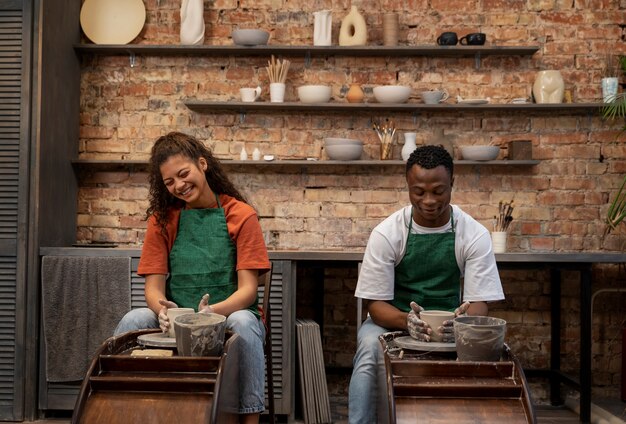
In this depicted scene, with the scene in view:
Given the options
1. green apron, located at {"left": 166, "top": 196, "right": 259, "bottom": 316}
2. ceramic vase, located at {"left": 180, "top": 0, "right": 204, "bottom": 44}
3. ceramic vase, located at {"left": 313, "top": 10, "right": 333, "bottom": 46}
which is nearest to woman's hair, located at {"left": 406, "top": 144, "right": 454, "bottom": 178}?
green apron, located at {"left": 166, "top": 196, "right": 259, "bottom": 316}

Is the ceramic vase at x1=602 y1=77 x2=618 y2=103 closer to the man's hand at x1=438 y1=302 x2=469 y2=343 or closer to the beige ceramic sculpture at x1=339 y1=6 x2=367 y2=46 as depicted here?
the beige ceramic sculpture at x1=339 y1=6 x2=367 y2=46

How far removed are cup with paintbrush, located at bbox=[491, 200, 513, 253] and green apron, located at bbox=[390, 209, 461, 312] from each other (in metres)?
1.41

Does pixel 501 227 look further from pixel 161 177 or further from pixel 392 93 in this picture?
pixel 161 177

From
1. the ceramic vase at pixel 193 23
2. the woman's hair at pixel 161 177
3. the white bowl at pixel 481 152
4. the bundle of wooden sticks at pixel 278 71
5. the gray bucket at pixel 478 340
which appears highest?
the ceramic vase at pixel 193 23

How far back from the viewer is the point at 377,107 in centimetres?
413

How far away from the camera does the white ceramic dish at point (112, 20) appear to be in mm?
4266

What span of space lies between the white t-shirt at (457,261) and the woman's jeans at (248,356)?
1.26 ft

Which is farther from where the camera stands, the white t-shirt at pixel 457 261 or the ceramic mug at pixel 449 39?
the ceramic mug at pixel 449 39

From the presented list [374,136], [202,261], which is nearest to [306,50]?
[374,136]

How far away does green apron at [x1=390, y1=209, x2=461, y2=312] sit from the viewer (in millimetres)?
2525

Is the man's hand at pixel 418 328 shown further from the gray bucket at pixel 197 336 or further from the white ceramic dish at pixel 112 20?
the white ceramic dish at pixel 112 20

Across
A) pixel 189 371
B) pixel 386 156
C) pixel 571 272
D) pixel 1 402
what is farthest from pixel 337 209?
pixel 189 371

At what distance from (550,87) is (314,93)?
4.21 ft

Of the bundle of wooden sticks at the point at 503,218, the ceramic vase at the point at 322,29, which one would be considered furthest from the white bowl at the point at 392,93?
the bundle of wooden sticks at the point at 503,218
